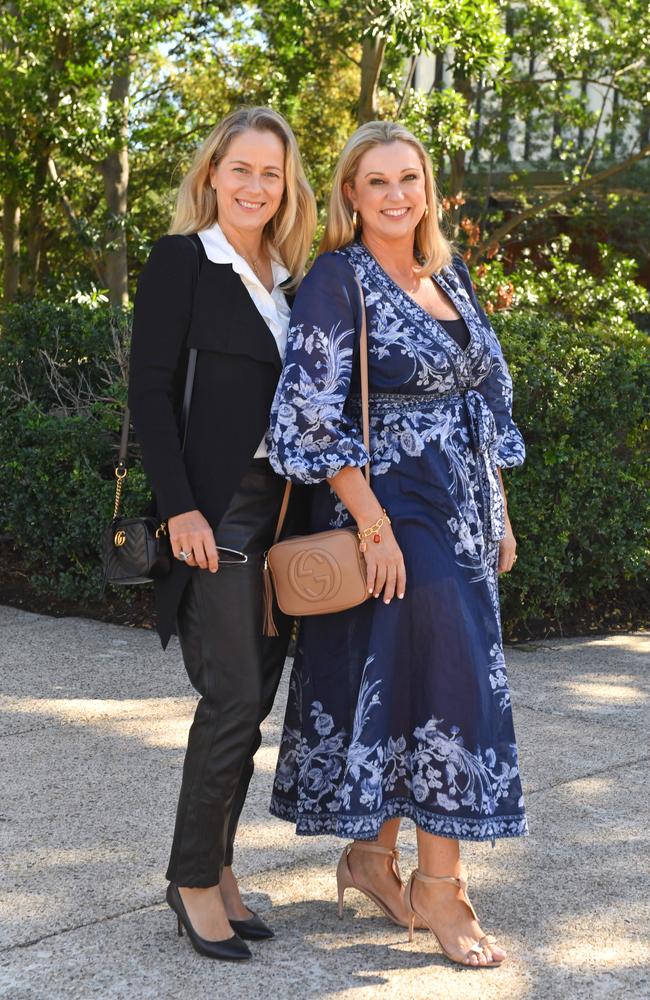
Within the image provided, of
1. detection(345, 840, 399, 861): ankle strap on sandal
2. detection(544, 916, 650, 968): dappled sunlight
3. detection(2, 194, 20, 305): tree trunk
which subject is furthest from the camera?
detection(2, 194, 20, 305): tree trunk

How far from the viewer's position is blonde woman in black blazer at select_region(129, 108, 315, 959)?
9.59 feet

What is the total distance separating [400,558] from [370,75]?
24.0 ft

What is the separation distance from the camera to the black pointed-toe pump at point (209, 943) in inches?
117

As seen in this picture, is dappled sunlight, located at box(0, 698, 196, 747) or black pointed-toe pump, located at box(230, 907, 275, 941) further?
dappled sunlight, located at box(0, 698, 196, 747)

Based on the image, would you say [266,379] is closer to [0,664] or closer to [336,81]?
[0,664]

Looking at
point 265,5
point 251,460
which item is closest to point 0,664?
point 251,460

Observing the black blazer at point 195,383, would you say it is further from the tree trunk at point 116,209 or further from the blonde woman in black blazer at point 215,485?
the tree trunk at point 116,209

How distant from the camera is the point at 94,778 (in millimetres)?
4258

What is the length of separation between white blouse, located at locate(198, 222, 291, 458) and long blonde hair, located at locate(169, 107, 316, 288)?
65 millimetres

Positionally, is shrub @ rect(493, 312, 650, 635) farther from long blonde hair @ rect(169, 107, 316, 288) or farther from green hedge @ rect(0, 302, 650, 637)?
long blonde hair @ rect(169, 107, 316, 288)

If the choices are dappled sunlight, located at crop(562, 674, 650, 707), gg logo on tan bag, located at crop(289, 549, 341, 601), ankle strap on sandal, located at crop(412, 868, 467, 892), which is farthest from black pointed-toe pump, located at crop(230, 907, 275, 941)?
dappled sunlight, located at crop(562, 674, 650, 707)

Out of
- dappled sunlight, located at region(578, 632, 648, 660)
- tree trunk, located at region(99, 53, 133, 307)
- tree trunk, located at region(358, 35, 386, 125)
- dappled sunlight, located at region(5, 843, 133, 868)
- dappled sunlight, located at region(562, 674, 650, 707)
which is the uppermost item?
tree trunk, located at region(358, 35, 386, 125)

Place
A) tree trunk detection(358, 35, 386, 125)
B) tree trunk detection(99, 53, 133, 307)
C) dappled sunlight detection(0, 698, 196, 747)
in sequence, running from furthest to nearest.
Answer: tree trunk detection(99, 53, 133, 307) → tree trunk detection(358, 35, 386, 125) → dappled sunlight detection(0, 698, 196, 747)

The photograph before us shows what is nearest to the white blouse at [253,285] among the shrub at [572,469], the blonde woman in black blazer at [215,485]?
the blonde woman in black blazer at [215,485]
